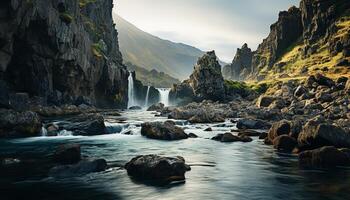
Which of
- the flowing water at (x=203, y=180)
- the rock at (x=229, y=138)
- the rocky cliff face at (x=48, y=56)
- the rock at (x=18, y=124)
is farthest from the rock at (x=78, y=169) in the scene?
the rocky cliff face at (x=48, y=56)

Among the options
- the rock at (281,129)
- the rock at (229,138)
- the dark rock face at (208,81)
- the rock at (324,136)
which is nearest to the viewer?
the rock at (324,136)

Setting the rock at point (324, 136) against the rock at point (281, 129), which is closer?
the rock at point (324, 136)

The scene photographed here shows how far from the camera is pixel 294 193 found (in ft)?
84.3

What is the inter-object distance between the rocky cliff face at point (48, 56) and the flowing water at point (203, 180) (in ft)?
117

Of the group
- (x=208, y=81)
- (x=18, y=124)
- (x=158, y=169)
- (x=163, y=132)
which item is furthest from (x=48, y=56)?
(x=158, y=169)

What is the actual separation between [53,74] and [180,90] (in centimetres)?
6561

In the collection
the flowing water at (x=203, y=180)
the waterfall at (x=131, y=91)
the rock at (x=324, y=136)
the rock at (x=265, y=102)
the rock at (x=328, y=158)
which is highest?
the waterfall at (x=131, y=91)

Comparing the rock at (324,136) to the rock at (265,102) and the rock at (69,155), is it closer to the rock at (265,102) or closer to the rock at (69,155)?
the rock at (69,155)

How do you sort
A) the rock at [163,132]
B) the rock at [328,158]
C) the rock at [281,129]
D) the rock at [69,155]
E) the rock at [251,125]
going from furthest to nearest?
the rock at [251,125] < the rock at [163,132] < the rock at [281,129] < the rock at [69,155] < the rock at [328,158]

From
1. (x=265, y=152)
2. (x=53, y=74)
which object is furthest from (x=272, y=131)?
(x=53, y=74)

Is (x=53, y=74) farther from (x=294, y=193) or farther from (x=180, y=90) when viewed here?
(x=294, y=193)

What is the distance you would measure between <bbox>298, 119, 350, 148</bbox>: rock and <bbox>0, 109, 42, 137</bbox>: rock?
3818 cm

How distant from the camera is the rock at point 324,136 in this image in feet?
122

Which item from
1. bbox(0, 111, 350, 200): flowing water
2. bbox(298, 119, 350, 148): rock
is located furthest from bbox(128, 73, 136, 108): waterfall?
bbox(298, 119, 350, 148): rock
